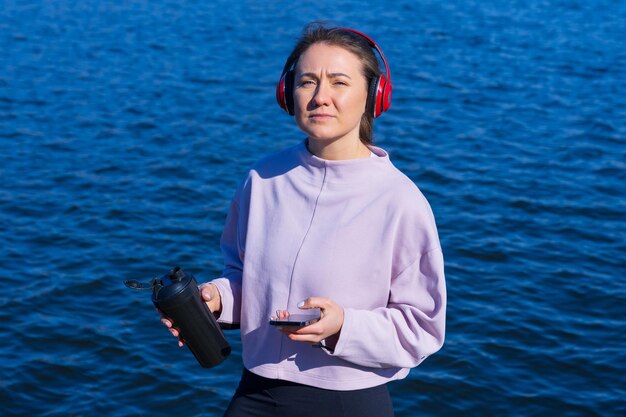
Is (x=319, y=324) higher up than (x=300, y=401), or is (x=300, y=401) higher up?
(x=319, y=324)

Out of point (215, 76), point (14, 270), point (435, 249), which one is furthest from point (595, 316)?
point (215, 76)

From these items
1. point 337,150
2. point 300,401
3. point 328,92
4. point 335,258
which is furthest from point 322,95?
point 300,401

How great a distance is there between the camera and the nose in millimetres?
3160

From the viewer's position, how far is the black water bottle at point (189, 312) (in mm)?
3127

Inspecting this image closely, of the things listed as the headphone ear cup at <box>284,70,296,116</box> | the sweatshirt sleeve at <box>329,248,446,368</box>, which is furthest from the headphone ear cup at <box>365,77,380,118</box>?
the sweatshirt sleeve at <box>329,248,446,368</box>

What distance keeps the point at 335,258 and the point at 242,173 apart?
7.98 m

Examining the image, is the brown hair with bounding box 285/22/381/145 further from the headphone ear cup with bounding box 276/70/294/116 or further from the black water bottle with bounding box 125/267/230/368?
the black water bottle with bounding box 125/267/230/368

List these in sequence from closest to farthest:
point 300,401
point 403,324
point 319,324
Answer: point 319,324 < point 403,324 < point 300,401

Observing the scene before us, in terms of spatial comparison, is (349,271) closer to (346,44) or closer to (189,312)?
(189,312)

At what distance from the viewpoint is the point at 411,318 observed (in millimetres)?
3111

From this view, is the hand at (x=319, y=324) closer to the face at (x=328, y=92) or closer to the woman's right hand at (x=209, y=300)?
the woman's right hand at (x=209, y=300)

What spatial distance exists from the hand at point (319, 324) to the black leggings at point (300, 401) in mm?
295

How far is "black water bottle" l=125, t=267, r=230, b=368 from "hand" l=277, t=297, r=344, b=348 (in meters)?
0.33

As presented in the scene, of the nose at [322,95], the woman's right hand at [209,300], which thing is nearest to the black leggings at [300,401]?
the woman's right hand at [209,300]
